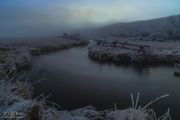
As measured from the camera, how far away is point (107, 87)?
7.84 metres

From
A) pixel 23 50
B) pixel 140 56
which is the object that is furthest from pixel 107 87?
pixel 23 50

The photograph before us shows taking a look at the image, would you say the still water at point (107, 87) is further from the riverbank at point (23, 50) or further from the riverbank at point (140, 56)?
the riverbank at point (140, 56)

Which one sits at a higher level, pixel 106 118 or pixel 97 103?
pixel 106 118

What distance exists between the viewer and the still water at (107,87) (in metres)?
6.32

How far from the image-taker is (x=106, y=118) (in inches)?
84.2

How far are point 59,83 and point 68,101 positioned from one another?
1.81 m

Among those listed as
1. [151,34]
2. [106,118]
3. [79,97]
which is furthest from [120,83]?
[151,34]

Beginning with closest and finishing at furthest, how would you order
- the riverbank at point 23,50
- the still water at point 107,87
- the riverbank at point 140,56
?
1. the still water at point 107,87
2. the riverbank at point 23,50
3. the riverbank at point 140,56

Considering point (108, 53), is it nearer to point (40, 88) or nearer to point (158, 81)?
point (158, 81)

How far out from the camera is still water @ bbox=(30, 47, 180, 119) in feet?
20.7

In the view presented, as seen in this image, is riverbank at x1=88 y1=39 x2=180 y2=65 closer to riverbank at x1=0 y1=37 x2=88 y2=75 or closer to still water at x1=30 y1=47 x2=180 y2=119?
still water at x1=30 y1=47 x2=180 y2=119

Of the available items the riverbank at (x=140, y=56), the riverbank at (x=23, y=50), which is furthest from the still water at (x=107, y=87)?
the riverbank at (x=140, y=56)

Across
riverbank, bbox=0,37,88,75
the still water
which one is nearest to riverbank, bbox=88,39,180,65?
the still water

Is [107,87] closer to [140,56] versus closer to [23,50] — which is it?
[140,56]
